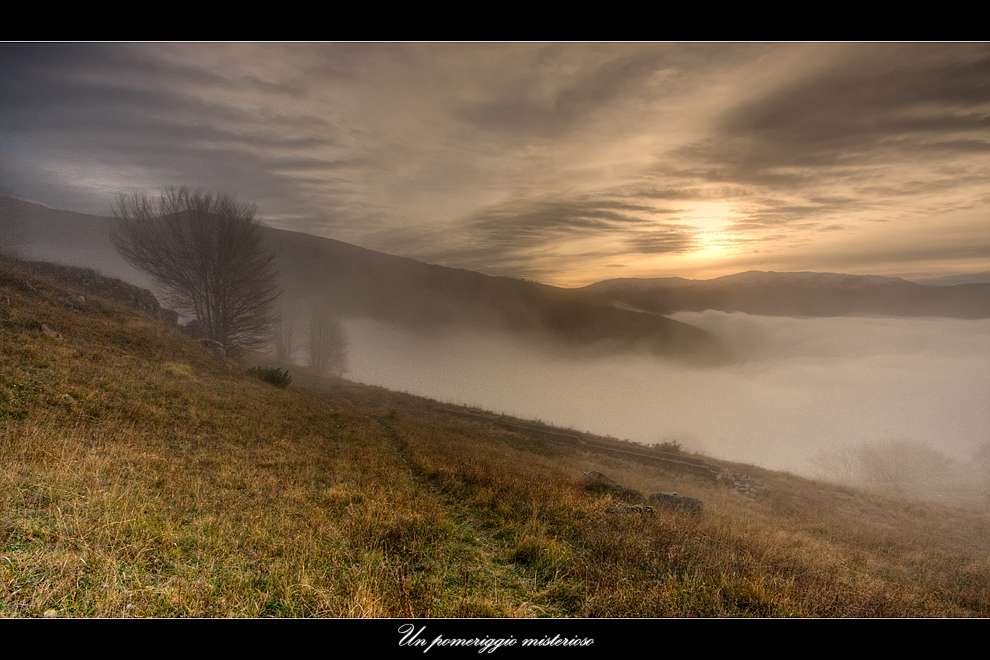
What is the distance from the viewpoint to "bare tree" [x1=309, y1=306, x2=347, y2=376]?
5231 centimetres

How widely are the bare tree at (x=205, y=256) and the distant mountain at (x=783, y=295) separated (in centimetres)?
9469

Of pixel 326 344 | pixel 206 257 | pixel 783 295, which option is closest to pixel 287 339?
pixel 326 344

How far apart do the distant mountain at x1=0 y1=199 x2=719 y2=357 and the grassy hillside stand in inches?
819

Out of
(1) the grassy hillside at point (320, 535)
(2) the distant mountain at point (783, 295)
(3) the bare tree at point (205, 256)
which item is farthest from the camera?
(2) the distant mountain at point (783, 295)

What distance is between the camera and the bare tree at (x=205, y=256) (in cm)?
2019

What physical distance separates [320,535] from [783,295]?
662 feet

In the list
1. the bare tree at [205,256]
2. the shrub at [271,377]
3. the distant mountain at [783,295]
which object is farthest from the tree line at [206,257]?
the distant mountain at [783,295]

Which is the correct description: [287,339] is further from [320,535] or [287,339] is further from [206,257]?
[320,535]

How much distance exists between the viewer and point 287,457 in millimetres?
8336

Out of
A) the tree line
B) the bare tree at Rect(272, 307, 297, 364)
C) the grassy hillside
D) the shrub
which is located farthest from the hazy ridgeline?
the grassy hillside

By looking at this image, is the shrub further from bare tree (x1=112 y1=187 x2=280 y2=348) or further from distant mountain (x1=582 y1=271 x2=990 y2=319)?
distant mountain (x1=582 y1=271 x2=990 y2=319)

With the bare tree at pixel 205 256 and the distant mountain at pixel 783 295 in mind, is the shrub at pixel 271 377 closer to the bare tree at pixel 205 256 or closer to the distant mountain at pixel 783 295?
the bare tree at pixel 205 256
